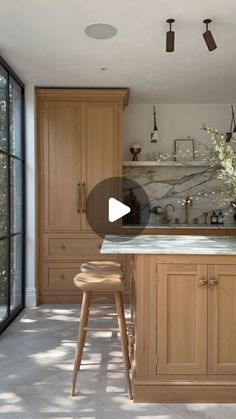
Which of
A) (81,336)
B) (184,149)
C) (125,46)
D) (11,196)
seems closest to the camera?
(81,336)

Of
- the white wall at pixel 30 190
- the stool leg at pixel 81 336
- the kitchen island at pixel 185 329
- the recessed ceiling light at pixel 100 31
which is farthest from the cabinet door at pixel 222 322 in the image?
the white wall at pixel 30 190

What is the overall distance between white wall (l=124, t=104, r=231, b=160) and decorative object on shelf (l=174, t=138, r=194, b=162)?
Result: 8 cm

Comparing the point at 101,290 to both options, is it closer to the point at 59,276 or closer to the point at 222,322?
the point at 222,322

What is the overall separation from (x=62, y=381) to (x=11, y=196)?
6.50ft

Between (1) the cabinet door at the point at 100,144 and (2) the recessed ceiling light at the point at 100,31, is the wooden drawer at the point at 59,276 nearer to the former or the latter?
(1) the cabinet door at the point at 100,144

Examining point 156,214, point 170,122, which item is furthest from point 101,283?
point 170,122

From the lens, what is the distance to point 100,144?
4.35 metres

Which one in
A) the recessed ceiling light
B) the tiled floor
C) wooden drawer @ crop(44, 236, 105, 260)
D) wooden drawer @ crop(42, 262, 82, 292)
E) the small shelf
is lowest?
the tiled floor

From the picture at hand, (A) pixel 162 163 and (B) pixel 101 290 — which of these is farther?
(A) pixel 162 163

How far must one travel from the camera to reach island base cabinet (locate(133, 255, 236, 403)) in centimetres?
220

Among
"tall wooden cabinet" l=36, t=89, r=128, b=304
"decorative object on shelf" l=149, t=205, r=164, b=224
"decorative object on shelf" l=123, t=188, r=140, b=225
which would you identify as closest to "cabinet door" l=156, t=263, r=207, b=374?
"tall wooden cabinet" l=36, t=89, r=128, b=304

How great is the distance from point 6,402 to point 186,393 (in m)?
1.10

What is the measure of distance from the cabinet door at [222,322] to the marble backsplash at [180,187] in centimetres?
286

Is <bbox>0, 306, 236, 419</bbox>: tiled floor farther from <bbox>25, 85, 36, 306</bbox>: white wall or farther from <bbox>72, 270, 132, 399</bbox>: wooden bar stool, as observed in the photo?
<bbox>25, 85, 36, 306</bbox>: white wall
